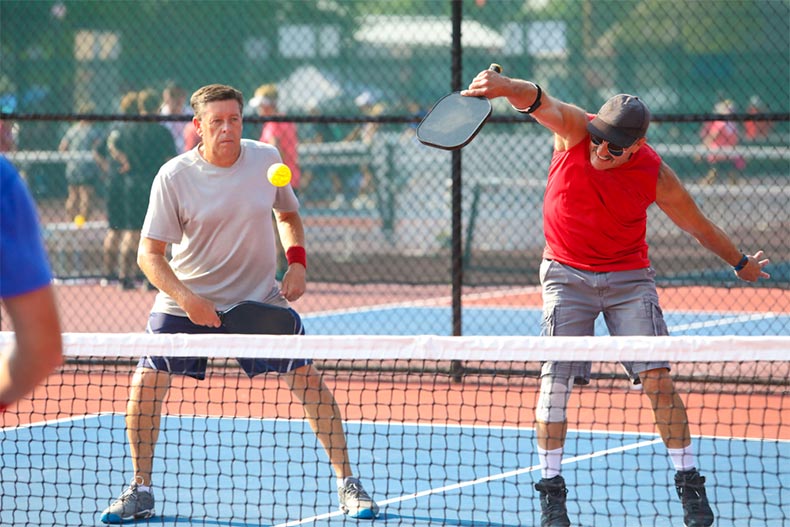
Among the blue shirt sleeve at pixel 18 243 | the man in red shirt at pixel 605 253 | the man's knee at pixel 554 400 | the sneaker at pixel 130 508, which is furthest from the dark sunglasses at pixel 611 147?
the blue shirt sleeve at pixel 18 243

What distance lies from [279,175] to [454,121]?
90 centimetres

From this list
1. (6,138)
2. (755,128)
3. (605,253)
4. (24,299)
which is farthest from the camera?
(755,128)

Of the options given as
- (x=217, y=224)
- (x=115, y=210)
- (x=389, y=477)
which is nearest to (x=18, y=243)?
(x=217, y=224)

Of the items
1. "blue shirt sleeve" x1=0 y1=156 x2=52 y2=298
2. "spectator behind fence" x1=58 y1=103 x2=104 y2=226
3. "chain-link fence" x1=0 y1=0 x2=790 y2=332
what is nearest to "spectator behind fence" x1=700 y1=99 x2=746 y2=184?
"chain-link fence" x1=0 y1=0 x2=790 y2=332

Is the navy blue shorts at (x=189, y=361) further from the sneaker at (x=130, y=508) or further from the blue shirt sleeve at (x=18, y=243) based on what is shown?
the blue shirt sleeve at (x=18, y=243)

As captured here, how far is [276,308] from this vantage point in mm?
4969

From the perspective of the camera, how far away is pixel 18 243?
88.3 inches

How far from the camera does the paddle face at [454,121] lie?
4.31 metres

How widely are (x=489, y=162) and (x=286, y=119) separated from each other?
27.7 ft

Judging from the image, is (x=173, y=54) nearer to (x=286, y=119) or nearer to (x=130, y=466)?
(x=286, y=119)

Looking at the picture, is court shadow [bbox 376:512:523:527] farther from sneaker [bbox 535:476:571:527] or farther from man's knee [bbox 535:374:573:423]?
man's knee [bbox 535:374:573:423]

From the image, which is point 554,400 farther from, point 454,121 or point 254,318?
point 254,318

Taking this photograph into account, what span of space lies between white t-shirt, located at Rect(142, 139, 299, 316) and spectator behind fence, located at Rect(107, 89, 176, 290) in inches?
247

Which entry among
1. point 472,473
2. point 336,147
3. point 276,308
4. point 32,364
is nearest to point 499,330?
point 472,473
